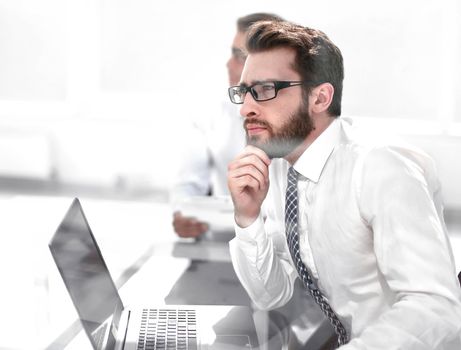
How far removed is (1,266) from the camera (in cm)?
138

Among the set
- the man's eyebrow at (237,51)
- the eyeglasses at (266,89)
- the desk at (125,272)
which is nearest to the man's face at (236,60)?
the man's eyebrow at (237,51)

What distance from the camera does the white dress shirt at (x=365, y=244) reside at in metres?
0.93

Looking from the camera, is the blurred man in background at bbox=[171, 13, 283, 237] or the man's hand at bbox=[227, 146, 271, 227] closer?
the man's hand at bbox=[227, 146, 271, 227]

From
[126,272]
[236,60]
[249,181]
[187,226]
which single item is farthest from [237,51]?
[126,272]

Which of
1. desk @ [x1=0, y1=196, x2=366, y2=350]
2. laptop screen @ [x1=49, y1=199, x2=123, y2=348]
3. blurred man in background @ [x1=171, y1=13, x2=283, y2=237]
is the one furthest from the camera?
blurred man in background @ [x1=171, y1=13, x2=283, y2=237]

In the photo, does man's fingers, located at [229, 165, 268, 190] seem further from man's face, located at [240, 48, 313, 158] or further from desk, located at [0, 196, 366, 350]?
desk, located at [0, 196, 366, 350]

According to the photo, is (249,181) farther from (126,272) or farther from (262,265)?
(126,272)

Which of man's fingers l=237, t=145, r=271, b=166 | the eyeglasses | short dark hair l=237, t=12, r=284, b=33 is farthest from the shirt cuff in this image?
short dark hair l=237, t=12, r=284, b=33

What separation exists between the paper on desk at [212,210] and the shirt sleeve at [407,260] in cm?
37

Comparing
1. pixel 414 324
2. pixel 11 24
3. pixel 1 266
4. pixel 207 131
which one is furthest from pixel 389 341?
pixel 11 24

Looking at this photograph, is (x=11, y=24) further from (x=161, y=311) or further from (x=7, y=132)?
(x=161, y=311)

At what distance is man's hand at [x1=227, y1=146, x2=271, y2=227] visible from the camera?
1095mm

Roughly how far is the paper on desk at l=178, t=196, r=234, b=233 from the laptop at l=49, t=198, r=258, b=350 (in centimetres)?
20

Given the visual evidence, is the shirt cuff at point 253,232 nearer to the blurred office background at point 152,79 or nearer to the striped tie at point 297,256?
the striped tie at point 297,256
